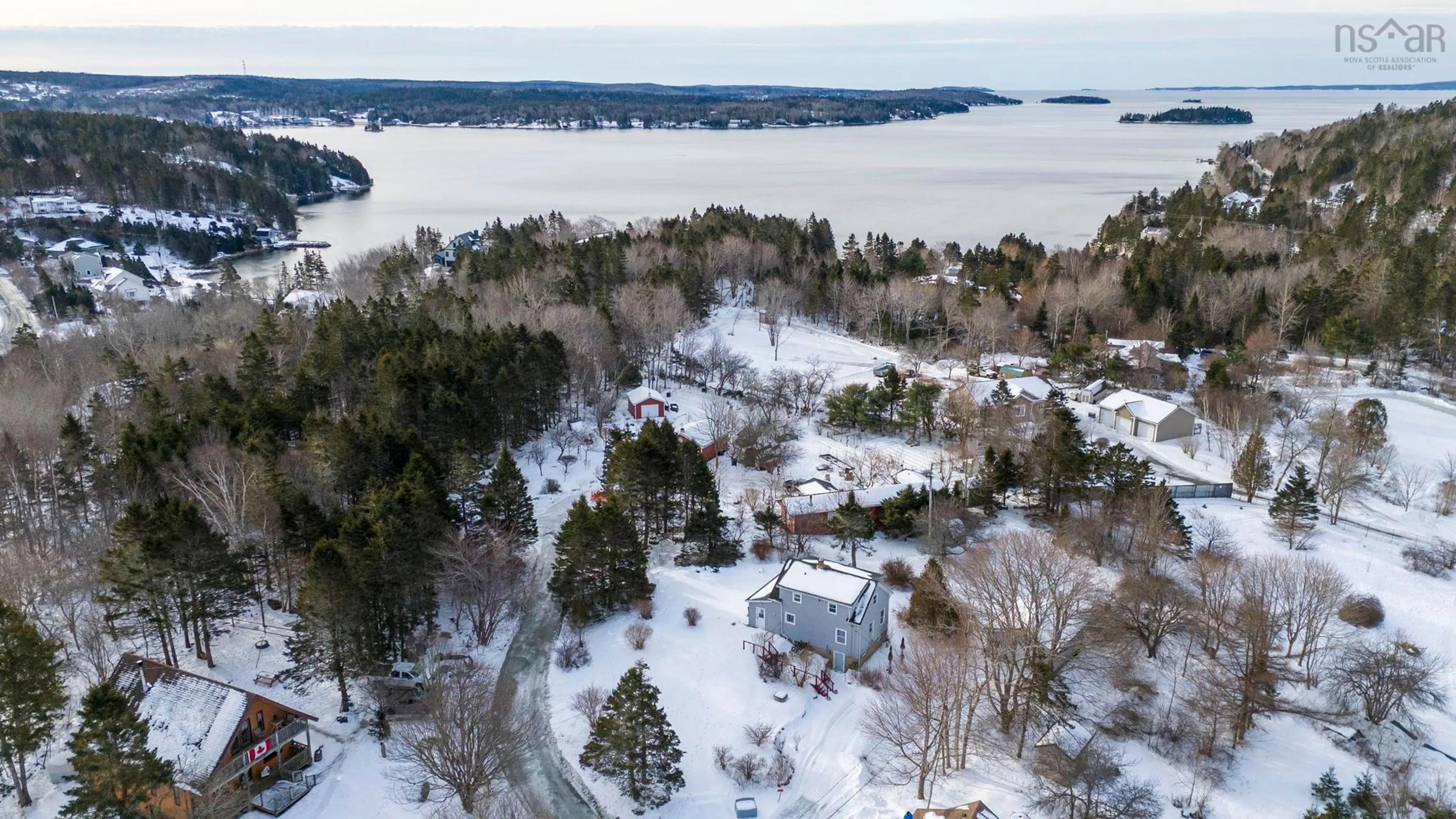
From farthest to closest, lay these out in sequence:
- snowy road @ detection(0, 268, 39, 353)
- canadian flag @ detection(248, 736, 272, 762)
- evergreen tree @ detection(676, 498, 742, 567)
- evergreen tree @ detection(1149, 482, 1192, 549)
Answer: snowy road @ detection(0, 268, 39, 353), evergreen tree @ detection(676, 498, 742, 567), evergreen tree @ detection(1149, 482, 1192, 549), canadian flag @ detection(248, 736, 272, 762)

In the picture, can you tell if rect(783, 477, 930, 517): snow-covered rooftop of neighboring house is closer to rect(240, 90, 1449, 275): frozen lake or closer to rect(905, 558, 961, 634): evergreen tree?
rect(905, 558, 961, 634): evergreen tree

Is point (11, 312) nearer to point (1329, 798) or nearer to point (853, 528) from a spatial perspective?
point (853, 528)

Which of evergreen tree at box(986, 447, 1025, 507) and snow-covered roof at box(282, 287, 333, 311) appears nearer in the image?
evergreen tree at box(986, 447, 1025, 507)

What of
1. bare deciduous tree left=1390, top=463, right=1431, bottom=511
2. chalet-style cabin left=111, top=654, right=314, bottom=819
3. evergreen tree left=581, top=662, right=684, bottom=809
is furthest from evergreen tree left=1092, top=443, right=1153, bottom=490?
chalet-style cabin left=111, top=654, right=314, bottom=819

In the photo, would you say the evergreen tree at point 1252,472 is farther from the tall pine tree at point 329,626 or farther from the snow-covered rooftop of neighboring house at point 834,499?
the tall pine tree at point 329,626

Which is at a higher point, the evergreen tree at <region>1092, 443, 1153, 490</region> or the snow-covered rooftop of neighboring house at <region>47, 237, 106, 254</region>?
the snow-covered rooftop of neighboring house at <region>47, 237, 106, 254</region>

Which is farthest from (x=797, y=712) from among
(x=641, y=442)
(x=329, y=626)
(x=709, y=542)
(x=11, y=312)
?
(x=11, y=312)

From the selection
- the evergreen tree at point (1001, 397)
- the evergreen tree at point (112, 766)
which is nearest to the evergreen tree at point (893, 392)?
the evergreen tree at point (1001, 397)

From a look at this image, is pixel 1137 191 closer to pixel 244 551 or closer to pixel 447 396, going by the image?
pixel 447 396
